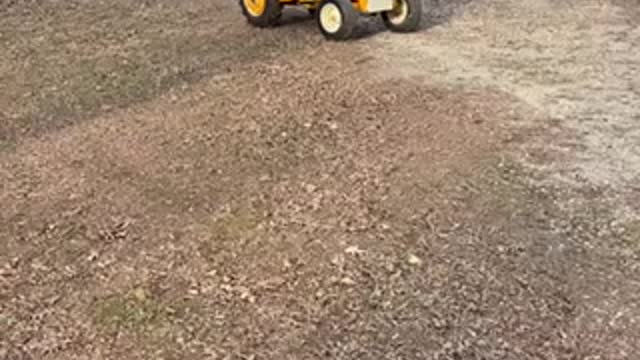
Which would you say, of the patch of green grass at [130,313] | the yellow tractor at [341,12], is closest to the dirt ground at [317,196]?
the patch of green grass at [130,313]

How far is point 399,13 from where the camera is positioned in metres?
6.52

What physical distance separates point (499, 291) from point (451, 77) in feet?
8.24

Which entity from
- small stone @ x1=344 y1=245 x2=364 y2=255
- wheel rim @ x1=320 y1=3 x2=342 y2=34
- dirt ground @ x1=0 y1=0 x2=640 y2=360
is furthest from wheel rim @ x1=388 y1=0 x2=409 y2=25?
small stone @ x1=344 y1=245 x2=364 y2=255

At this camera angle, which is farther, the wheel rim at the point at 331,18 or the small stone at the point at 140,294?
the wheel rim at the point at 331,18

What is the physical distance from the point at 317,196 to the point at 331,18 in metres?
2.52

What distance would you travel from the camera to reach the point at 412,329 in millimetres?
3061

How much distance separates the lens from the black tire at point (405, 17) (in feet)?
21.2

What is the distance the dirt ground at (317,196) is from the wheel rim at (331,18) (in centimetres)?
12

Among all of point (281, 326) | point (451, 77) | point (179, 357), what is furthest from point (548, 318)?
point (451, 77)

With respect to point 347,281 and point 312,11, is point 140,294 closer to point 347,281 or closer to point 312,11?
point 347,281

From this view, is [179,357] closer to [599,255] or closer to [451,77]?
[599,255]

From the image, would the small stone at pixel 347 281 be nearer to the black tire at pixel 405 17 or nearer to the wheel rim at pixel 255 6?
the black tire at pixel 405 17

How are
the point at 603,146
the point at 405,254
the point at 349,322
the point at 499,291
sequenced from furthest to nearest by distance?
1. the point at 603,146
2. the point at 405,254
3. the point at 499,291
4. the point at 349,322

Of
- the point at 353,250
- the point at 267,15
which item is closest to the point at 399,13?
the point at 267,15
